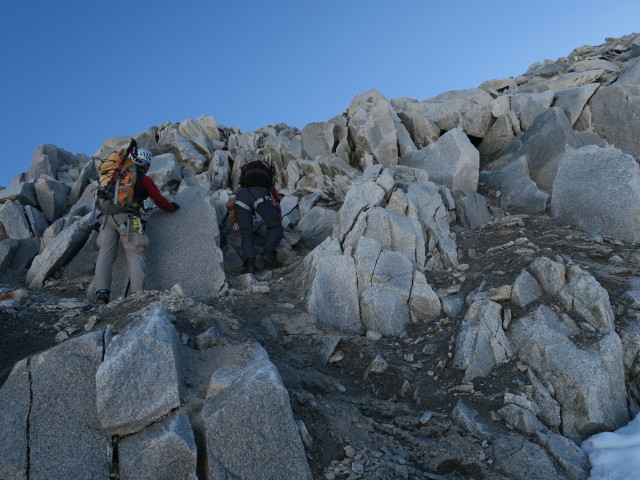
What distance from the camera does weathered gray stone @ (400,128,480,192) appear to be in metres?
19.9

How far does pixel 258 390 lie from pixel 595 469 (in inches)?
209

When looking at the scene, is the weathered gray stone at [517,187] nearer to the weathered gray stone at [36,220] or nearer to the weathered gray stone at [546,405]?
the weathered gray stone at [546,405]

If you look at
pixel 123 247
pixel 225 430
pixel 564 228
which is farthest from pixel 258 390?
pixel 564 228

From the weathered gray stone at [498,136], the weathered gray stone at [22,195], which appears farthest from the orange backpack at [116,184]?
the weathered gray stone at [498,136]

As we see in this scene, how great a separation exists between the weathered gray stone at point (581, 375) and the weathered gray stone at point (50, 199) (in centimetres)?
1998

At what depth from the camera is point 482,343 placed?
9.82 meters

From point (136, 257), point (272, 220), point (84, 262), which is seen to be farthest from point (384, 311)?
point (84, 262)

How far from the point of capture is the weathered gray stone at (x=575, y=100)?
81.6ft

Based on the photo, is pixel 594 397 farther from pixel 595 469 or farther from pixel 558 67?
pixel 558 67

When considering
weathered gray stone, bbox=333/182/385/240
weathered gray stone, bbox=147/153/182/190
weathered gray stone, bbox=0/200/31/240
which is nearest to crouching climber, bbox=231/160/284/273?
weathered gray stone, bbox=333/182/385/240

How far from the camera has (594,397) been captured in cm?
845

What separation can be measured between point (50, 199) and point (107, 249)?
1001 cm

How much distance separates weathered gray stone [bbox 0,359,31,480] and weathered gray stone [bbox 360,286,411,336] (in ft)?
23.9

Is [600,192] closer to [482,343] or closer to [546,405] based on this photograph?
[482,343]
